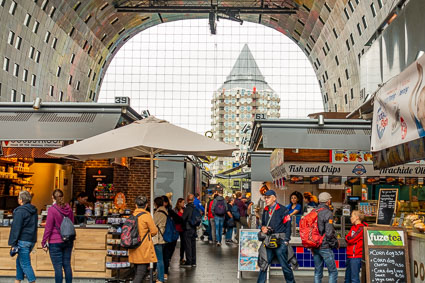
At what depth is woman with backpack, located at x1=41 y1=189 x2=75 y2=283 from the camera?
8.66 metres

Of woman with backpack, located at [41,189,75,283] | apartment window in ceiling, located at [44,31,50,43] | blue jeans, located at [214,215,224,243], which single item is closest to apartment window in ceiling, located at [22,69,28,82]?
apartment window in ceiling, located at [44,31,50,43]

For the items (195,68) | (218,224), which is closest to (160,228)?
(218,224)

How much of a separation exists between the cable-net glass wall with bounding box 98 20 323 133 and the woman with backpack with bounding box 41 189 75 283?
155 ft

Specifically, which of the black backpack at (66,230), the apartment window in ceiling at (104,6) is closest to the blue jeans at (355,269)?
the black backpack at (66,230)

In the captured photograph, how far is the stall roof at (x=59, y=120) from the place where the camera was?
10.6 metres

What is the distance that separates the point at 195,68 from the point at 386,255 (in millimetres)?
52965

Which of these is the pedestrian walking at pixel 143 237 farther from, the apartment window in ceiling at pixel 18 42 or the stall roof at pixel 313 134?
the apartment window in ceiling at pixel 18 42

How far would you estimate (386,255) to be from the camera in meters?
8.27

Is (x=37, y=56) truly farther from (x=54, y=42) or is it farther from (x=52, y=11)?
(x=52, y=11)

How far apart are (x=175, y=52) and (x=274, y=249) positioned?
51.6 metres

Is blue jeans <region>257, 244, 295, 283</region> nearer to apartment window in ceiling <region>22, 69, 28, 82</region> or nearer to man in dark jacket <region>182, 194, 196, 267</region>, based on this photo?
man in dark jacket <region>182, 194, 196, 267</region>

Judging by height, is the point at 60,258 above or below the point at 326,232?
below

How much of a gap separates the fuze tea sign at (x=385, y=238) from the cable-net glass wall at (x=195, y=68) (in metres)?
48.0

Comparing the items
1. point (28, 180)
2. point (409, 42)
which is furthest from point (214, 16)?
point (409, 42)
